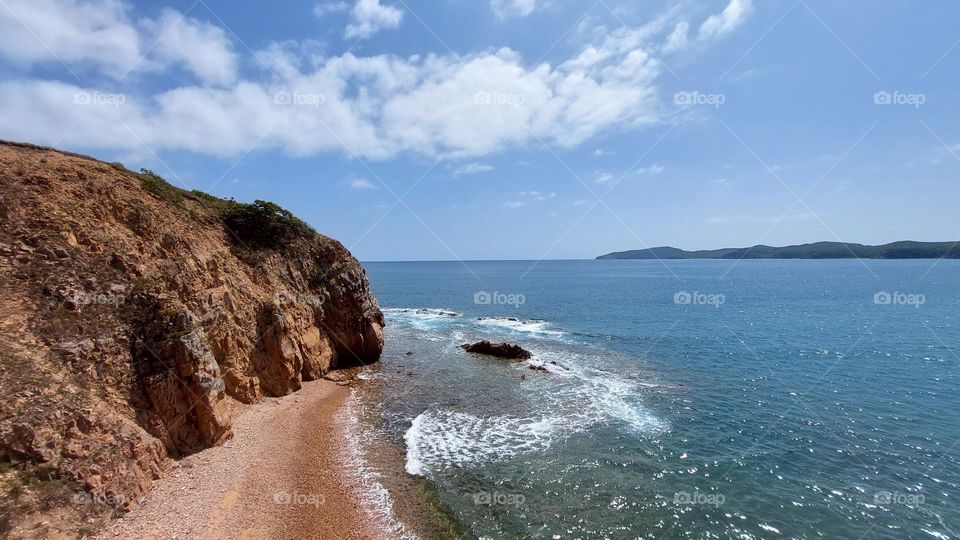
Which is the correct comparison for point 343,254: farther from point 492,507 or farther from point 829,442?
point 829,442

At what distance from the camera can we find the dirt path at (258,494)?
48.2 ft

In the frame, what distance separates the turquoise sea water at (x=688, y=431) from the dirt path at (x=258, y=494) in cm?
370

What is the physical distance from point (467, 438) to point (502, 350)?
59.2 ft

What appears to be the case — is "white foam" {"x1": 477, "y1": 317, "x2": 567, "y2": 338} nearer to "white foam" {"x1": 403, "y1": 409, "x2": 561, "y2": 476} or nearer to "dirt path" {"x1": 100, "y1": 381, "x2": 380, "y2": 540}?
"white foam" {"x1": 403, "y1": 409, "x2": 561, "y2": 476}

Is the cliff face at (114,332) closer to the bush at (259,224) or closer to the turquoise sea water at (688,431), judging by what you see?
the bush at (259,224)

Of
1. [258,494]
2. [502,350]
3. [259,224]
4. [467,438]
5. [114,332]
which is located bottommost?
[467,438]

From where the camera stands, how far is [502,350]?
41438 mm

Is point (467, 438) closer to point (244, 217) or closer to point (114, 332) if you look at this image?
point (114, 332)

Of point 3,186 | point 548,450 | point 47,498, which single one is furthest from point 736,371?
point 3,186

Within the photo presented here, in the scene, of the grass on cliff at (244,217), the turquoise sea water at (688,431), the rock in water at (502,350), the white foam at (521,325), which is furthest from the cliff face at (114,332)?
the white foam at (521,325)

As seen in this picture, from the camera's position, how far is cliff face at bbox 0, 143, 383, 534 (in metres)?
13.9

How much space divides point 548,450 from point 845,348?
39717mm

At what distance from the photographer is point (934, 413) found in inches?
1026

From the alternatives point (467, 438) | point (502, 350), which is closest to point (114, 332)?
point (467, 438)
